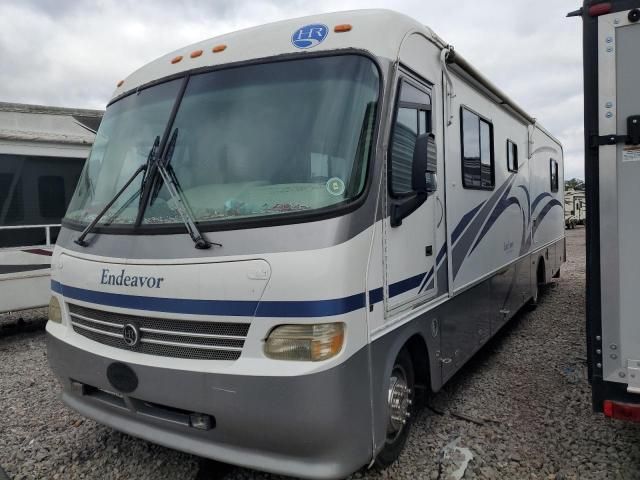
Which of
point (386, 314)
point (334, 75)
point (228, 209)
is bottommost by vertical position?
point (386, 314)

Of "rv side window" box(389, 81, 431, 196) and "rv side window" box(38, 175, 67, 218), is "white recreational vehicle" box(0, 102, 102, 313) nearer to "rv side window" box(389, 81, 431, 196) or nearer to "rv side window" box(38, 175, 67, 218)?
"rv side window" box(38, 175, 67, 218)

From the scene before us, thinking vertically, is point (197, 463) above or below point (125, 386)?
below

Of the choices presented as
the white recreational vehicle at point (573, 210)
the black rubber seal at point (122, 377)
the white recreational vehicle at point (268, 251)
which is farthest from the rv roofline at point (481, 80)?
the white recreational vehicle at point (573, 210)

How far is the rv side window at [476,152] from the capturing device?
4367 millimetres

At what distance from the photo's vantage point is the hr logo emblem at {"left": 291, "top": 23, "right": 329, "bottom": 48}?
2.96 m

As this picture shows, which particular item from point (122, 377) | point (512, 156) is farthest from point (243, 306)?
point (512, 156)

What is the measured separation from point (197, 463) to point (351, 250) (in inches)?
73.9

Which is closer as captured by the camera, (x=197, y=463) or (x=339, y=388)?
(x=339, y=388)

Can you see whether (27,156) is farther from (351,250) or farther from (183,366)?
(351,250)

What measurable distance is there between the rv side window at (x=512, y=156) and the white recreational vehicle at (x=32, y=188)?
5409mm

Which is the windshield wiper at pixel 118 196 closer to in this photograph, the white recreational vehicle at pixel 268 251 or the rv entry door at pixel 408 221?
the white recreational vehicle at pixel 268 251

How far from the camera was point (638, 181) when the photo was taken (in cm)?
258

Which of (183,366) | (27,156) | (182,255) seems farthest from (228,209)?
(27,156)

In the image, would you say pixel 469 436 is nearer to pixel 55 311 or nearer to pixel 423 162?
pixel 423 162
